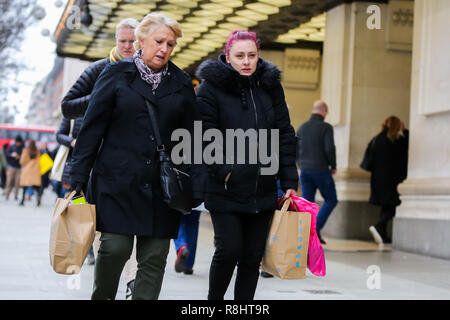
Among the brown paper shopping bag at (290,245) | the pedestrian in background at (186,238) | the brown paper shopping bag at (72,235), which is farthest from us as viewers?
the pedestrian in background at (186,238)

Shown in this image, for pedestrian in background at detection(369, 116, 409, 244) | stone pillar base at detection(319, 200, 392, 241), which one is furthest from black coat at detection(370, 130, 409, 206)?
stone pillar base at detection(319, 200, 392, 241)

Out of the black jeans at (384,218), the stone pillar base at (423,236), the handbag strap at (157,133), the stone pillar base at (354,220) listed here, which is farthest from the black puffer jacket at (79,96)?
the stone pillar base at (354,220)

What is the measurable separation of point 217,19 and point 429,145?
8.38m

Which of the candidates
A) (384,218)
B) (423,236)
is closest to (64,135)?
(423,236)

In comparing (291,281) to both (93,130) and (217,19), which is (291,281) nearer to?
(93,130)

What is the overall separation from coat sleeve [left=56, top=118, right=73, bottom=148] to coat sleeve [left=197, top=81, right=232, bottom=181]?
112 inches

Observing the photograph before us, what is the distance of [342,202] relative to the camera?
1284 cm

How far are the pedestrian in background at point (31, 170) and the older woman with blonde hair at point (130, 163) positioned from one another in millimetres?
17367

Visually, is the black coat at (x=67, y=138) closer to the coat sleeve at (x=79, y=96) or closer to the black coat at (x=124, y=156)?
the coat sleeve at (x=79, y=96)

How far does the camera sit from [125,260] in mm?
4012

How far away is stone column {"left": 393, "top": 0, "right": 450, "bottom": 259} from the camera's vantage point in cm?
963

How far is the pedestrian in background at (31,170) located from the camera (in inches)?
831

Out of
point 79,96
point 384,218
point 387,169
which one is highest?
point 79,96
